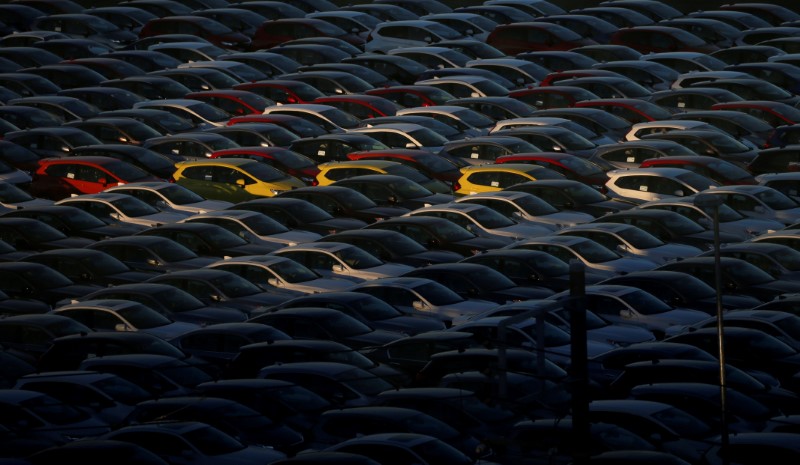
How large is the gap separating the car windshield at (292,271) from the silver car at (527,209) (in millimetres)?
5777

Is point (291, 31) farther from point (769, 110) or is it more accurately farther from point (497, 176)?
point (497, 176)

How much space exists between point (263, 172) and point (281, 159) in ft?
3.63

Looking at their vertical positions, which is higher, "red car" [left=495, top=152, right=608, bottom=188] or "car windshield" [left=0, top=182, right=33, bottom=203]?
"car windshield" [left=0, top=182, right=33, bottom=203]

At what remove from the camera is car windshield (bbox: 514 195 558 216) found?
36531 mm

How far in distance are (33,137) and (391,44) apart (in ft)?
45.3

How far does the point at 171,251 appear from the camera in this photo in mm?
33531

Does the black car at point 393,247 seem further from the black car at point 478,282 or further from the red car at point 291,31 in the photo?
the red car at point 291,31

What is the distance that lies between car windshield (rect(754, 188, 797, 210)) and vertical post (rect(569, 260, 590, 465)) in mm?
19394

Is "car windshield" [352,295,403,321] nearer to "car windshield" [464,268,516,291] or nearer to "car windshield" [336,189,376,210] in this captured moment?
"car windshield" [464,268,516,291]

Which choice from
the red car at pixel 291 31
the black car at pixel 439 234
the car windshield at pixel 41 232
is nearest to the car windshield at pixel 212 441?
the black car at pixel 439 234

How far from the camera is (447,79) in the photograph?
47469mm

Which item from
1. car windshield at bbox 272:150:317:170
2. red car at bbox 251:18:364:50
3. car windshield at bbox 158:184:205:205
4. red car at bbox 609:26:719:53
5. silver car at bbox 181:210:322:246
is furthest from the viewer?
red car at bbox 251:18:364:50

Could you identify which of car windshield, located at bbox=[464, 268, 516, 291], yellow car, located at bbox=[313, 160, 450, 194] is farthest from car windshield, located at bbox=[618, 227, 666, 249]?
yellow car, located at bbox=[313, 160, 450, 194]

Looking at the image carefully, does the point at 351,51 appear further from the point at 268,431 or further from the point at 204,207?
the point at 268,431
